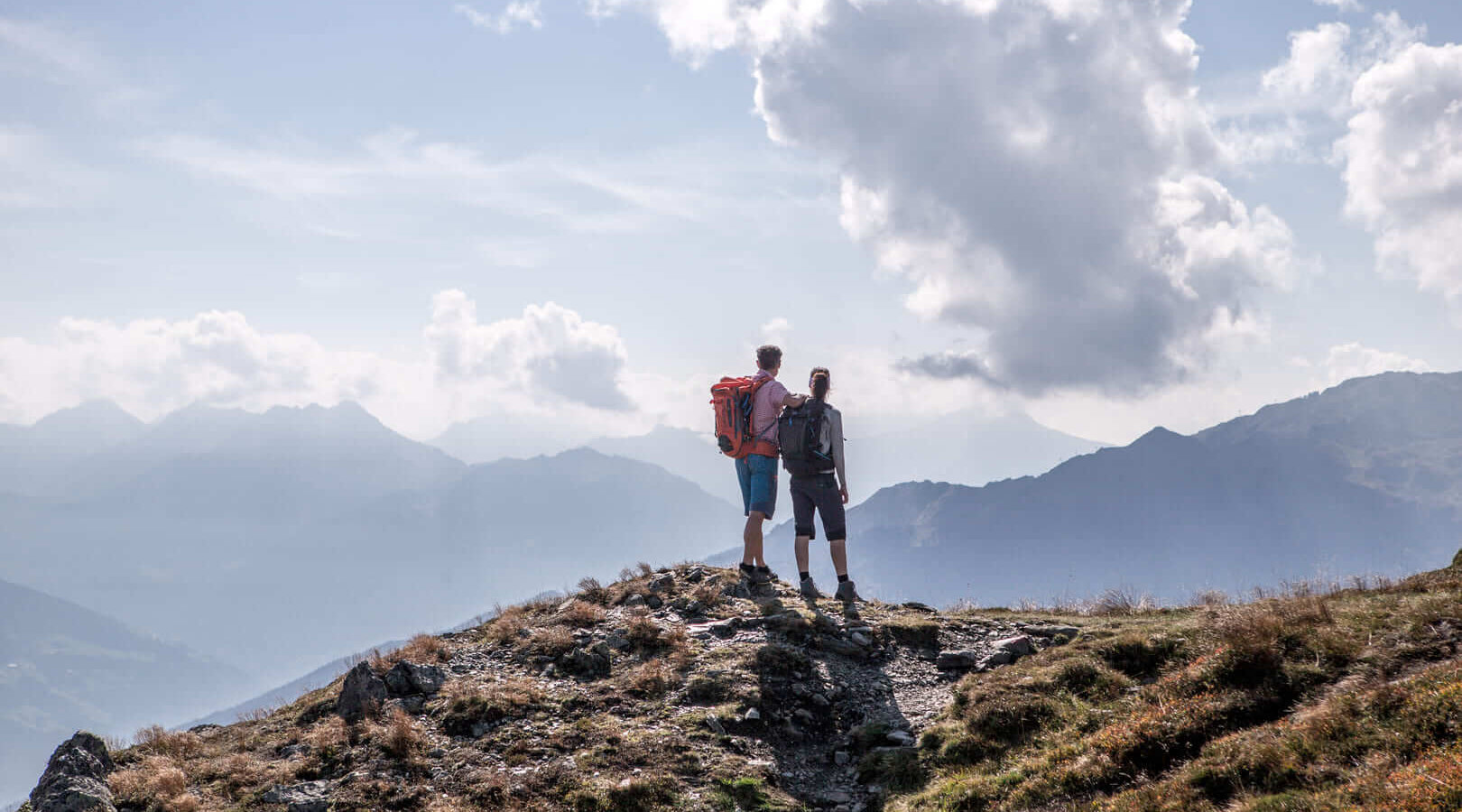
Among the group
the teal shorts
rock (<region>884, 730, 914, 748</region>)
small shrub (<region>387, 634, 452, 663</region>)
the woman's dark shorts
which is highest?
the teal shorts

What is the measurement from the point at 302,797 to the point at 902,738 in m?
7.35

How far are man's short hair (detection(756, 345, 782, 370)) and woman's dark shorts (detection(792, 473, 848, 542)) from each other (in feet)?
7.59

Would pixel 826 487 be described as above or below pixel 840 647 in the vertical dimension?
above

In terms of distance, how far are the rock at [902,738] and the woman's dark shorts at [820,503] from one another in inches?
183

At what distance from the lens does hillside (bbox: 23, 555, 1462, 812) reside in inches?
291

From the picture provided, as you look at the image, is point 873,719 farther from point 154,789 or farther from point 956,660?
point 154,789

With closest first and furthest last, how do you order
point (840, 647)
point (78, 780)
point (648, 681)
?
point (78, 780), point (648, 681), point (840, 647)

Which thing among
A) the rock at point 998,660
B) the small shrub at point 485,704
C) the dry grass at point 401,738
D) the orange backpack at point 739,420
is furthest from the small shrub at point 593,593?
the rock at point 998,660

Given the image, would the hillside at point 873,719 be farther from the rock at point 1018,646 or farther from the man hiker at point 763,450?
the man hiker at point 763,450

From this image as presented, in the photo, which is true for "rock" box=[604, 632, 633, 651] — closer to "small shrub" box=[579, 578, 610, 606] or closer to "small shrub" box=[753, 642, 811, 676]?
"small shrub" box=[753, 642, 811, 676]

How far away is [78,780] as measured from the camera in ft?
33.8

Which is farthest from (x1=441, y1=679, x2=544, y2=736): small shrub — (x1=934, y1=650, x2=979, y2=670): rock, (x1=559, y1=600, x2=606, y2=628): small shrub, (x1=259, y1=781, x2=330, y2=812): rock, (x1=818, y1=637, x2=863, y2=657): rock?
(x1=934, y1=650, x2=979, y2=670): rock

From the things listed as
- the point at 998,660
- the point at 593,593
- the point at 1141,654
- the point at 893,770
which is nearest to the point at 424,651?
the point at 593,593

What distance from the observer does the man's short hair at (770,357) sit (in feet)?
54.3
